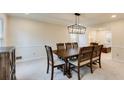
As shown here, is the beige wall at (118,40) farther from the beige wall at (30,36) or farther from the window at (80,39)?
the beige wall at (30,36)

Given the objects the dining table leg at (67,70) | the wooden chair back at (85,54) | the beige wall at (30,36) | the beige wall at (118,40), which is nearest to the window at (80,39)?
the beige wall at (30,36)

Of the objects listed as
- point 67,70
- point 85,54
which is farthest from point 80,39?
point 67,70

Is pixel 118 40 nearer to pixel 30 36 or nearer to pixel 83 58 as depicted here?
pixel 83 58

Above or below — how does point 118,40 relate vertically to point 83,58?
above

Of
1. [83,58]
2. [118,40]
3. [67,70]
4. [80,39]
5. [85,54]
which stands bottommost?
[67,70]

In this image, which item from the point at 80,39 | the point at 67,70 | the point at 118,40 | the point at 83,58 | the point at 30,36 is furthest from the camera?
the point at 80,39

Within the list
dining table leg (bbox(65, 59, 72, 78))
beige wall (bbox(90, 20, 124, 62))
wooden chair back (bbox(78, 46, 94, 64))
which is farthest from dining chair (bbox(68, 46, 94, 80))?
beige wall (bbox(90, 20, 124, 62))

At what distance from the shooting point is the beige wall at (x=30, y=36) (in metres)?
4.32

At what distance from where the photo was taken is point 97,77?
3.05m

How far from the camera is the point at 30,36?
484cm
